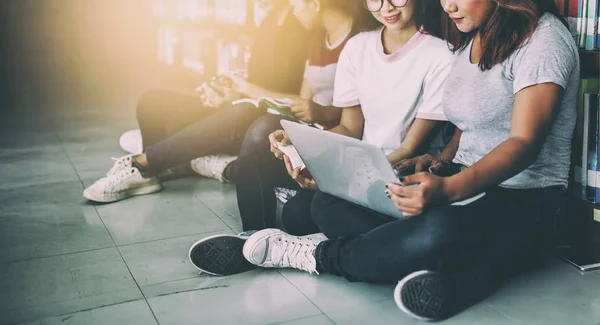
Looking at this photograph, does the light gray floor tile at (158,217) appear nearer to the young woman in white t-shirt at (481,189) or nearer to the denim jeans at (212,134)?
the denim jeans at (212,134)

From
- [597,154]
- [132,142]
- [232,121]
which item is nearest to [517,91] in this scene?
[597,154]

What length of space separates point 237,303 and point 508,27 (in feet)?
2.70

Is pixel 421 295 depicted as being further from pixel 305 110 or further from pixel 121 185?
pixel 121 185

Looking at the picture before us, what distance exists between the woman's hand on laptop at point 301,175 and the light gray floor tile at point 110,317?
0.50 meters

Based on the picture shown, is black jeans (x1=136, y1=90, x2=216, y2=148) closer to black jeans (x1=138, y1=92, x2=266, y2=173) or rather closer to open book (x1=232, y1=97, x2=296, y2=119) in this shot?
black jeans (x1=138, y1=92, x2=266, y2=173)

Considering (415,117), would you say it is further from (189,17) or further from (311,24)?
(189,17)

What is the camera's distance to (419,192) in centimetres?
135

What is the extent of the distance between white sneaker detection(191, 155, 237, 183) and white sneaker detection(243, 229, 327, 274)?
982 millimetres

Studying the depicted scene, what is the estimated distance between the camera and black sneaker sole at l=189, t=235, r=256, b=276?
1678 mm

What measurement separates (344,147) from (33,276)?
0.85 metres

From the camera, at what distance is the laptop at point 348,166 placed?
1382mm

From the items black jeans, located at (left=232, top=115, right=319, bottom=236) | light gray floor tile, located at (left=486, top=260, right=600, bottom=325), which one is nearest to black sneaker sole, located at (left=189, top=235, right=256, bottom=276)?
black jeans, located at (left=232, top=115, right=319, bottom=236)

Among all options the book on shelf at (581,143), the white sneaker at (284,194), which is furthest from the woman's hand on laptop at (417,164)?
the white sneaker at (284,194)

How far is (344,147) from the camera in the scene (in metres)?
1.44
